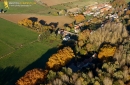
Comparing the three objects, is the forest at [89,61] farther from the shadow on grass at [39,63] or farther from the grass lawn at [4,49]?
the grass lawn at [4,49]

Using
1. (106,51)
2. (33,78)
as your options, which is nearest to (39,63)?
(33,78)

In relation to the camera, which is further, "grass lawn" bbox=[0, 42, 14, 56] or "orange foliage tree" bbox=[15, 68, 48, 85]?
"grass lawn" bbox=[0, 42, 14, 56]

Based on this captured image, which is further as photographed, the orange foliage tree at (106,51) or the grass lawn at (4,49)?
the grass lawn at (4,49)

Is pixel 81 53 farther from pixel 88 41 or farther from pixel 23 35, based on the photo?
pixel 23 35

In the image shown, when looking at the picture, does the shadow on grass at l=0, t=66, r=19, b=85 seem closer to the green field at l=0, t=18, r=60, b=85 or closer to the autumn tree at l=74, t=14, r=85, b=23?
the green field at l=0, t=18, r=60, b=85

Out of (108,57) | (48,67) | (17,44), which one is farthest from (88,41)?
(17,44)

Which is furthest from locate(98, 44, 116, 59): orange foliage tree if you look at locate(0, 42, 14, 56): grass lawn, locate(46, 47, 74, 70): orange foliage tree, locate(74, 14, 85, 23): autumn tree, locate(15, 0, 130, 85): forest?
locate(74, 14, 85, 23): autumn tree

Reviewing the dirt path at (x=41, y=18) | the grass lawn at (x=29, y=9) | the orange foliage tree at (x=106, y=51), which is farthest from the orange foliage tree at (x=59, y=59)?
the grass lawn at (x=29, y=9)
